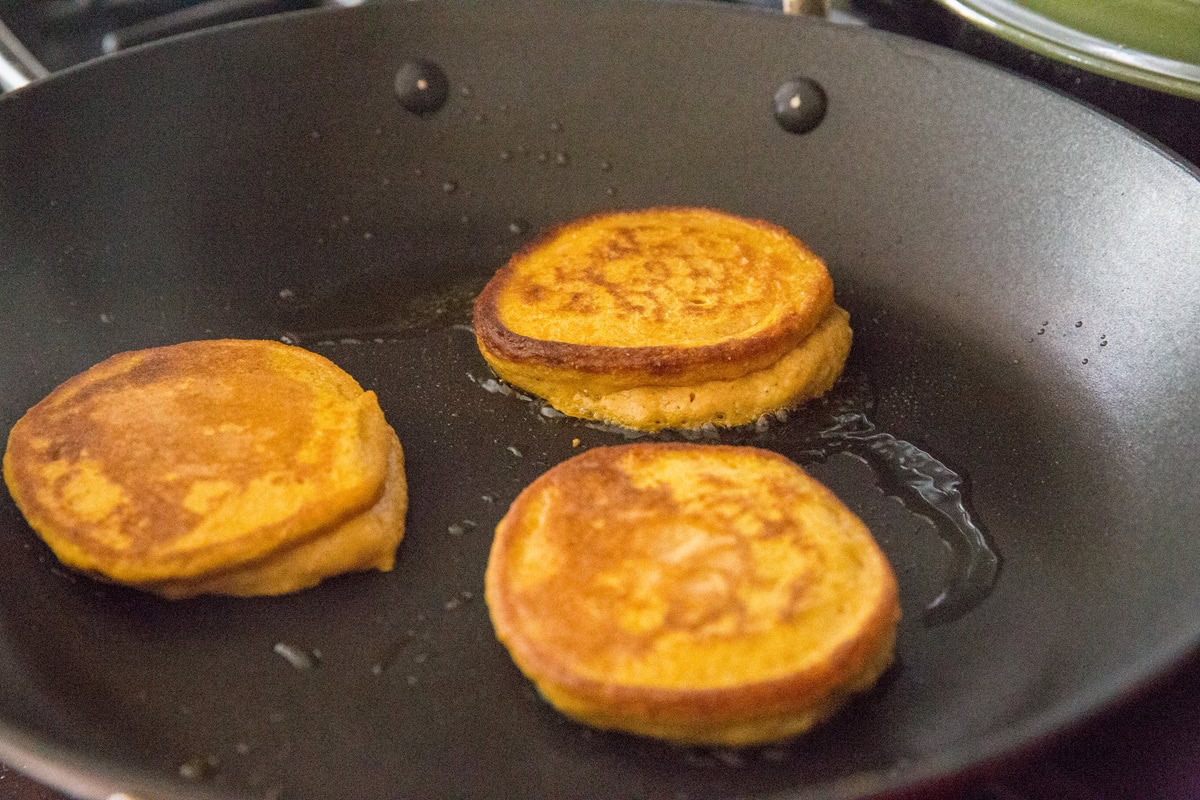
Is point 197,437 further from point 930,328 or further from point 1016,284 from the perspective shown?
point 1016,284

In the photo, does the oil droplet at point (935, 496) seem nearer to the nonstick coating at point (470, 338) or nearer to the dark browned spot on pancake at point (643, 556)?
the nonstick coating at point (470, 338)

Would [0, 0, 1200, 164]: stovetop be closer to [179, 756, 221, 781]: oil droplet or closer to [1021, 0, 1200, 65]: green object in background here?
[1021, 0, 1200, 65]: green object in background

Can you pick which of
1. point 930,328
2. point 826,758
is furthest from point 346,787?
point 930,328

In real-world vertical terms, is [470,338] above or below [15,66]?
below

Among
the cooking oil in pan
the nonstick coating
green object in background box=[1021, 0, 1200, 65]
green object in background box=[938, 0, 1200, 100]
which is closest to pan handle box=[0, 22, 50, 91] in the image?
the nonstick coating

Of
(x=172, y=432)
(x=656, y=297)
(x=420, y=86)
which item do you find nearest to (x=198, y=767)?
(x=172, y=432)

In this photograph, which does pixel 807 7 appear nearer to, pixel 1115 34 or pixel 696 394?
pixel 1115 34
